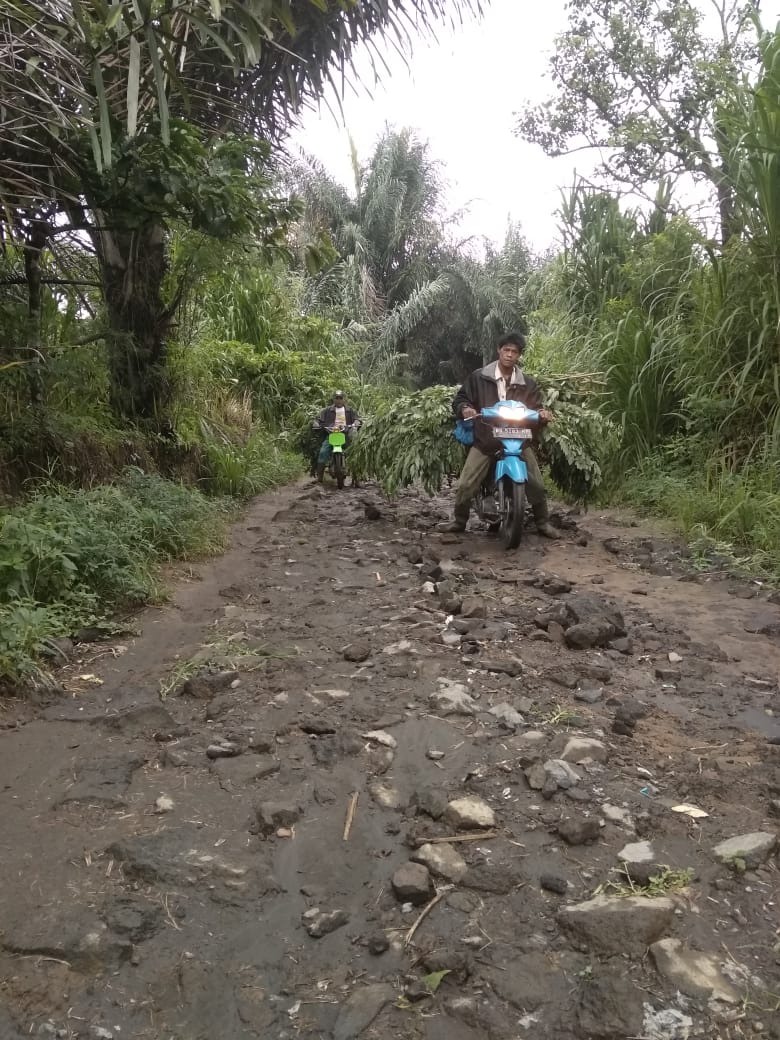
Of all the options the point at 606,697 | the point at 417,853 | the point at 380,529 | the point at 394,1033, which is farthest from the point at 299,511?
the point at 394,1033

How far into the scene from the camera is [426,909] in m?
1.80

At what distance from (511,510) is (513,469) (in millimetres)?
303

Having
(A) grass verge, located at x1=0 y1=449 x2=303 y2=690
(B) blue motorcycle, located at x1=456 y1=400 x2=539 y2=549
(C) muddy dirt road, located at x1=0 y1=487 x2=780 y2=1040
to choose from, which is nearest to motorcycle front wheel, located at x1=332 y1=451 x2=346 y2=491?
(A) grass verge, located at x1=0 y1=449 x2=303 y2=690

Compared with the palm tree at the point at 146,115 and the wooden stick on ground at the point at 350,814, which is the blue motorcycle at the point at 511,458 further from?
the wooden stick on ground at the point at 350,814

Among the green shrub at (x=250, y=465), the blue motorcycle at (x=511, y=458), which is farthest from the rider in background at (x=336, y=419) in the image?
the blue motorcycle at (x=511, y=458)

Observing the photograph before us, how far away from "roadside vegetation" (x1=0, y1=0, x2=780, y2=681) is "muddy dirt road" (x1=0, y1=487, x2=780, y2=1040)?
34.8 inches

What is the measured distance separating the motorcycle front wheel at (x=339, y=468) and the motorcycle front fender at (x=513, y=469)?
15.1ft

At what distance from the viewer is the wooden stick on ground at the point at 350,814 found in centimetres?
214

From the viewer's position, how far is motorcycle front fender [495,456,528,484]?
18.5 feet

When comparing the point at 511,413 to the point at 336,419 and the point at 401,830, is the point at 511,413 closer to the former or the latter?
the point at 401,830

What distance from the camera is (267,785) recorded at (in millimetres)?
2387

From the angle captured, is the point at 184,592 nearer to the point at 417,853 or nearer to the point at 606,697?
the point at 606,697

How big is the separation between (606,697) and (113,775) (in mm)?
1814

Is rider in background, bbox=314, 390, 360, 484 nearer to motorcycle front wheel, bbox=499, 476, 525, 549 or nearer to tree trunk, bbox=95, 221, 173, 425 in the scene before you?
tree trunk, bbox=95, 221, 173, 425
